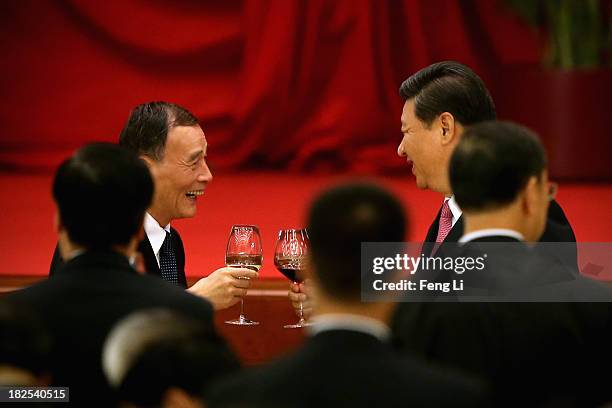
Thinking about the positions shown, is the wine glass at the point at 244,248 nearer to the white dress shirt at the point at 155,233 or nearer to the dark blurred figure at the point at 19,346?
the white dress shirt at the point at 155,233

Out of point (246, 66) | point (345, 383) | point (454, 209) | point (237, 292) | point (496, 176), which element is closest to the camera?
point (345, 383)

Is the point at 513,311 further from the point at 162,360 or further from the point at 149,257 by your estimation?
the point at 149,257

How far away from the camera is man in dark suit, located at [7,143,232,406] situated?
178 cm

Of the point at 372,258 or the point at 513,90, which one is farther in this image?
the point at 513,90

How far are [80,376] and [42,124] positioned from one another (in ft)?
12.6

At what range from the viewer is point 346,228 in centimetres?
141

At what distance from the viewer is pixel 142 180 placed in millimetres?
1850

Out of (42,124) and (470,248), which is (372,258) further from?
(42,124)

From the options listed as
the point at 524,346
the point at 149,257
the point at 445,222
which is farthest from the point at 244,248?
the point at 524,346

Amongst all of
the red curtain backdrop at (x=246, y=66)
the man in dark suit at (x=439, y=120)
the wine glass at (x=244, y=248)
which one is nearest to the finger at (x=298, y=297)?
the man in dark suit at (x=439, y=120)

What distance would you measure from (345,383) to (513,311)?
571 millimetres

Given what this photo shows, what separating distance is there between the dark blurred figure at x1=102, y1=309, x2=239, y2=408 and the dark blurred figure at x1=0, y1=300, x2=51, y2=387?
0.09 meters

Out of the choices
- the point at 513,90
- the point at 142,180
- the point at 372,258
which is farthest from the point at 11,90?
the point at 372,258

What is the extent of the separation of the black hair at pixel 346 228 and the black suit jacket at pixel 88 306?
38 centimetres
